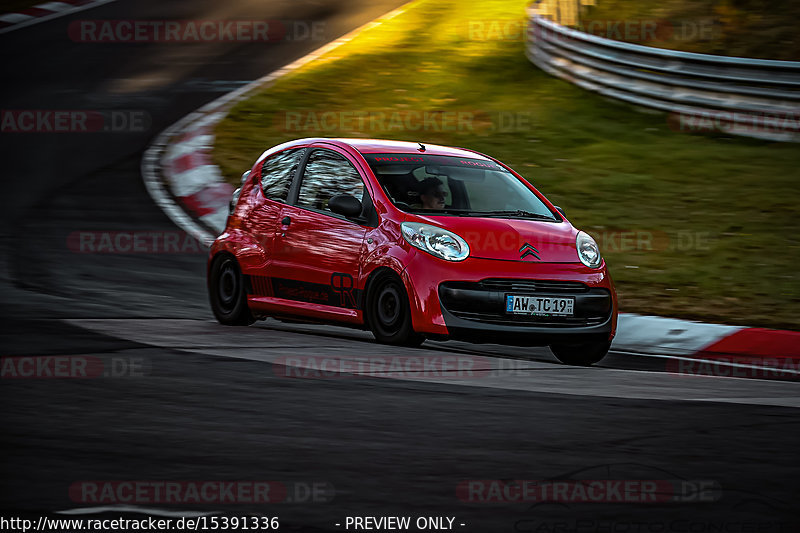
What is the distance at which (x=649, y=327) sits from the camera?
34.0ft

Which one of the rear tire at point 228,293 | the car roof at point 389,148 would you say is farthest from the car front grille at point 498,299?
the rear tire at point 228,293

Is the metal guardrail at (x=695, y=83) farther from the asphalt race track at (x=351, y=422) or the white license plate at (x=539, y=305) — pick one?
the white license plate at (x=539, y=305)

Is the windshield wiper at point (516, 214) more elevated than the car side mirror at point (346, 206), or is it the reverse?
the car side mirror at point (346, 206)

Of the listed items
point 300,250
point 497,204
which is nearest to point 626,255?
point 497,204

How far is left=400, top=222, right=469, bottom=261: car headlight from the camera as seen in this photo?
29.0ft

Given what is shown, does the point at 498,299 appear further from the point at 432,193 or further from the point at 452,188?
the point at 452,188

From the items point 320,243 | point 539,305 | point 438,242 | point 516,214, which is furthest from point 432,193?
point 539,305

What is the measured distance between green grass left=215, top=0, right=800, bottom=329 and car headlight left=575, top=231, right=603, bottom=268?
61.3 inches

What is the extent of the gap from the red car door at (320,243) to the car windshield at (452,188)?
26cm

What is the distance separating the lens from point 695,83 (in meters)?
17.9

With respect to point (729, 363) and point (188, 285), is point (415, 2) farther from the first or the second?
point (729, 363)

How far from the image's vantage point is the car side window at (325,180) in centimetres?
986

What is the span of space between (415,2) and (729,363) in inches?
902

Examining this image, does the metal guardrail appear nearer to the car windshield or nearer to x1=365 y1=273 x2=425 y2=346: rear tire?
the car windshield
